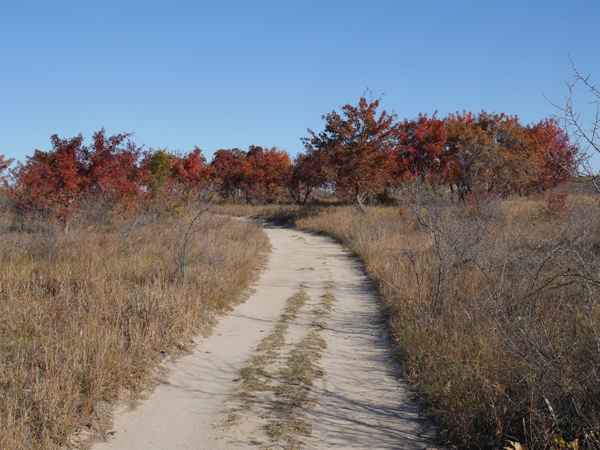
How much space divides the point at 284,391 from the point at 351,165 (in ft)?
54.7

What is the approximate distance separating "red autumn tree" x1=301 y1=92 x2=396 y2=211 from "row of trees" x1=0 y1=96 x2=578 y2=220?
0.15 ft

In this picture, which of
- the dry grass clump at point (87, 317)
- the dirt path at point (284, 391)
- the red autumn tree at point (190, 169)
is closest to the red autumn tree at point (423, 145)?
the red autumn tree at point (190, 169)

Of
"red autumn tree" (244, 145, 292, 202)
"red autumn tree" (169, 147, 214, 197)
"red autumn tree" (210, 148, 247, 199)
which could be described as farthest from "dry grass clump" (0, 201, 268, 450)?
"red autumn tree" (210, 148, 247, 199)

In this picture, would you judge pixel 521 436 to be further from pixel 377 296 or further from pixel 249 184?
pixel 249 184

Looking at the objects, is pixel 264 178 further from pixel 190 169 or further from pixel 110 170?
pixel 110 170

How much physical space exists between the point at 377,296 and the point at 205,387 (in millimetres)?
4471

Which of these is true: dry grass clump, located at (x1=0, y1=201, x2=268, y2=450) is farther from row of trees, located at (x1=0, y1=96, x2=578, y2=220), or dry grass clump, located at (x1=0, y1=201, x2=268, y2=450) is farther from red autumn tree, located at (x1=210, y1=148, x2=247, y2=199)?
red autumn tree, located at (x1=210, y1=148, x2=247, y2=199)

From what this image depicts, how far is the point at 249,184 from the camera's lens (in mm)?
34375

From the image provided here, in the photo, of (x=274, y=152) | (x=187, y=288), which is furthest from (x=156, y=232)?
(x=274, y=152)

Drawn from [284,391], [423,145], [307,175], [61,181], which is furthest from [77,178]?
[423,145]

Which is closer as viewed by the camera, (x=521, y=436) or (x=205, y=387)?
(x=521, y=436)

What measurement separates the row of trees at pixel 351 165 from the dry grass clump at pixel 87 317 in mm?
2182

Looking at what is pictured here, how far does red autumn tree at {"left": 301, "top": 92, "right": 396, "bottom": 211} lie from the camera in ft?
66.6

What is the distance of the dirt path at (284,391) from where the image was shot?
3.53 m
